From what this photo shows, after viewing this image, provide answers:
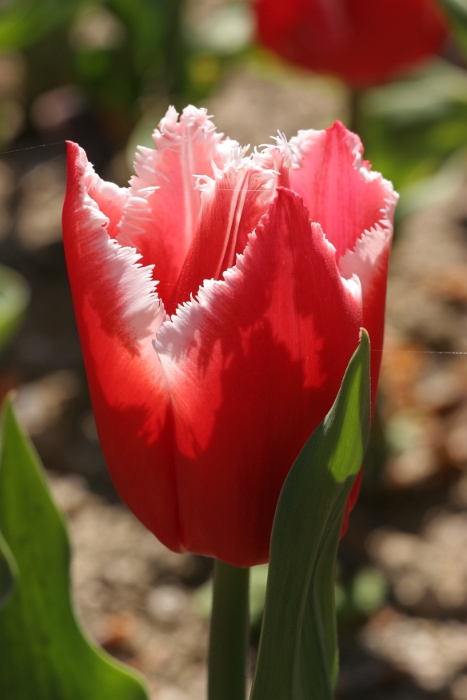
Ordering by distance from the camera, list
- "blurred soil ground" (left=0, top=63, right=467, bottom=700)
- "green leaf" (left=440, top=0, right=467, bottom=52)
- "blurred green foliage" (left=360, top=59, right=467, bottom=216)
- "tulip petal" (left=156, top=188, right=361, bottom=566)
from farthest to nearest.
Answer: "blurred green foliage" (left=360, top=59, right=467, bottom=216) → "blurred soil ground" (left=0, top=63, right=467, bottom=700) → "green leaf" (left=440, top=0, right=467, bottom=52) → "tulip petal" (left=156, top=188, right=361, bottom=566)

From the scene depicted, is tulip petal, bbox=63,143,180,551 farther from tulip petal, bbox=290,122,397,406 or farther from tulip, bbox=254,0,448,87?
tulip, bbox=254,0,448,87

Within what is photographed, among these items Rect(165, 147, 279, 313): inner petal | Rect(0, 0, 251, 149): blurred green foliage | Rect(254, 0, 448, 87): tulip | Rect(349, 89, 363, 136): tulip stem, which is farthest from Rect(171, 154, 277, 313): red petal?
Rect(0, 0, 251, 149): blurred green foliage

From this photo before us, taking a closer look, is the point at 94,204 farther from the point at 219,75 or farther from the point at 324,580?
the point at 219,75

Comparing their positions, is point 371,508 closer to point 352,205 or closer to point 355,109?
point 355,109

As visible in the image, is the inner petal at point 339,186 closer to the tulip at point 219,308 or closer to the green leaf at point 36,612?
the tulip at point 219,308

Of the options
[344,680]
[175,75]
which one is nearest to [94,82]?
[175,75]

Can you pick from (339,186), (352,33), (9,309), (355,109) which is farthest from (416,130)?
(339,186)
